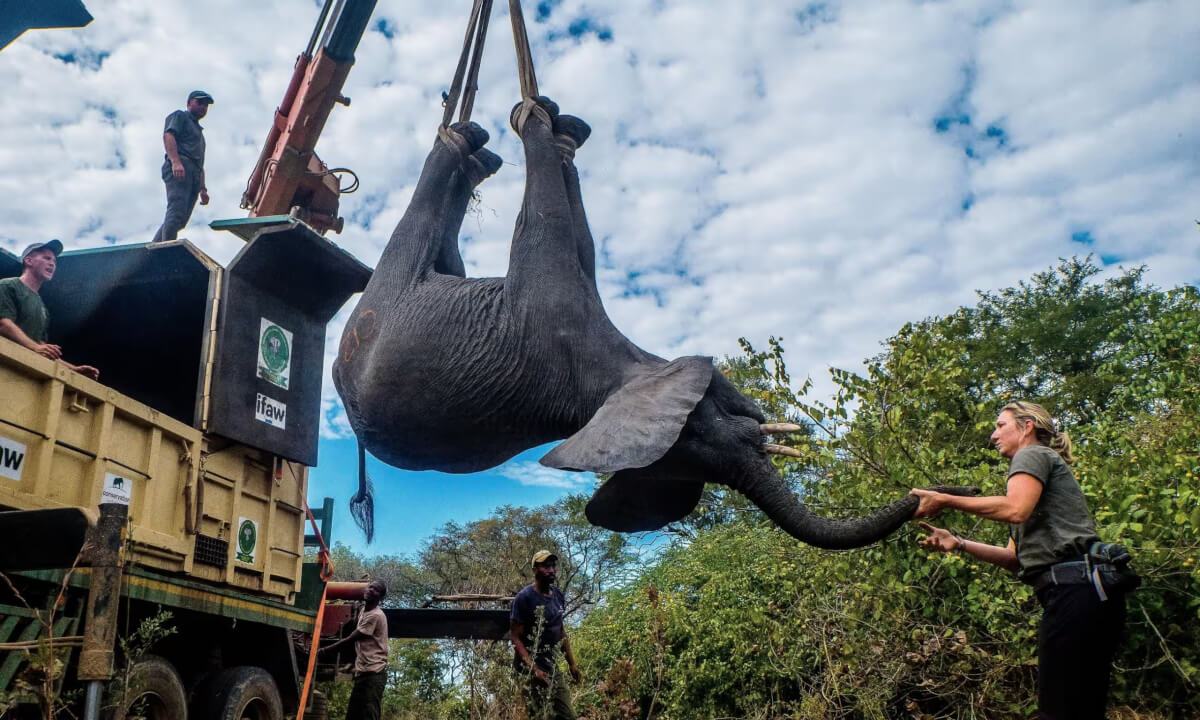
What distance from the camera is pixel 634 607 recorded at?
13.1 meters

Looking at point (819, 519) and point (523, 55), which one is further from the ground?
point (523, 55)

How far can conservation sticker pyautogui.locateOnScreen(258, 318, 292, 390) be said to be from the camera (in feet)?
25.4

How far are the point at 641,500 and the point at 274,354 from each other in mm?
4885

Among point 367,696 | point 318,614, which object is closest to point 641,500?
point 367,696

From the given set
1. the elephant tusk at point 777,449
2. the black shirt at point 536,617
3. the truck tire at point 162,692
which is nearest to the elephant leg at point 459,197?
the elephant tusk at point 777,449

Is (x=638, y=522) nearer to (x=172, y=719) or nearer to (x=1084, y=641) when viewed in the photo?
(x=1084, y=641)

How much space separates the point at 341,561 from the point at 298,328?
30871mm

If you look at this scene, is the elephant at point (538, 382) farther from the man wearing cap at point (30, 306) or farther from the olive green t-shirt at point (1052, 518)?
the man wearing cap at point (30, 306)

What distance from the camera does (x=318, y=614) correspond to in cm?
880

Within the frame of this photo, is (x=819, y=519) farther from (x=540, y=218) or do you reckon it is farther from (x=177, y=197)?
(x=177, y=197)

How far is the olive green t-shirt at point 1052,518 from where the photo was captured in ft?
12.6

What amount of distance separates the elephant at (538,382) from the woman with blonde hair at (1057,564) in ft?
0.97

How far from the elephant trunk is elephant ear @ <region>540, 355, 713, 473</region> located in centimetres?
54

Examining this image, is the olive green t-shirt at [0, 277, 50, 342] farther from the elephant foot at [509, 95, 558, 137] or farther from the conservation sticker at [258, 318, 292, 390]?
the elephant foot at [509, 95, 558, 137]
